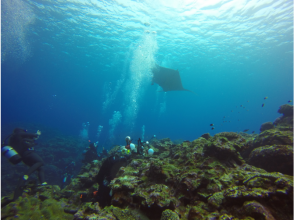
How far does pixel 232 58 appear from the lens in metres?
30.2

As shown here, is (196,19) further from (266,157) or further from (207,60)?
(266,157)

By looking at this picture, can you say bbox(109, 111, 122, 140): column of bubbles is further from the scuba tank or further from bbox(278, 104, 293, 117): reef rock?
bbox(278, 104, 293, 117): reef rock

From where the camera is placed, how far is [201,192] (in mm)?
2770

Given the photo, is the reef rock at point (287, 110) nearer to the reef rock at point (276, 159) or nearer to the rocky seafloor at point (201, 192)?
the rocky seafloor at point (201, 192)

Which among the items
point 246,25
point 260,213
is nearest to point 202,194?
point 260,213

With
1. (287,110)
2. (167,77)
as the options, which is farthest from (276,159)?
(167,77)

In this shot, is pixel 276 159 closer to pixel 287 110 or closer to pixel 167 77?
A: pixel 287 110

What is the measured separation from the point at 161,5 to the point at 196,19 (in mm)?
5267

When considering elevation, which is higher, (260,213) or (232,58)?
(232,58)

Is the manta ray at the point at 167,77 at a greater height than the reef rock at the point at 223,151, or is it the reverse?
the manta ray at the point at 167,77

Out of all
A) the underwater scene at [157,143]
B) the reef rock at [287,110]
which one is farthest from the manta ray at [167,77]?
the reef rock at [287,110]

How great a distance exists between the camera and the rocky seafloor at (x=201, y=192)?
75.7 inches

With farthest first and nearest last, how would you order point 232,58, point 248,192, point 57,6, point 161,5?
point 232,58 < point 57,6 < point 161,5 < point 248,192

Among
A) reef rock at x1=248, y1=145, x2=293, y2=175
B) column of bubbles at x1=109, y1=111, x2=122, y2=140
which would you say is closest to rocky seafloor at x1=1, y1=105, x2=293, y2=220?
reef rock at x1=248, y1=145, x2=293, y2=175
